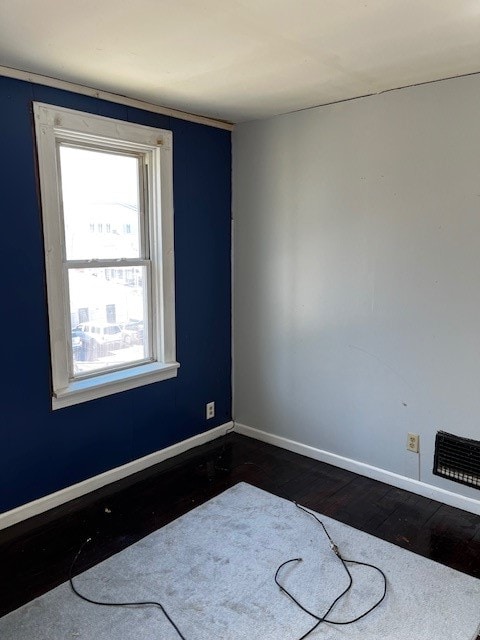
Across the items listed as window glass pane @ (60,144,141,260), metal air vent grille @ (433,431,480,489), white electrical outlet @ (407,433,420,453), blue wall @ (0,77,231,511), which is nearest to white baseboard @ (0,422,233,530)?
blue wall @ (0,77,231,511)

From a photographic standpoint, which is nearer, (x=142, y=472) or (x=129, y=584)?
(x=129, y=584)

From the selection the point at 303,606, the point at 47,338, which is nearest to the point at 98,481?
the point at 47,338

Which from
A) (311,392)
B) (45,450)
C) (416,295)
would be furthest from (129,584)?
(416,295)

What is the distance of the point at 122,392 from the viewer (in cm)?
307

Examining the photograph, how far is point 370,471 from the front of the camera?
310cm

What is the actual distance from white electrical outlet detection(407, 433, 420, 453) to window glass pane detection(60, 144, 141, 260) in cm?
202

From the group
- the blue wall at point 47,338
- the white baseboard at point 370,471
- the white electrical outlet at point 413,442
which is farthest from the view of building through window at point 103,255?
the white electrical outlet at point 413,442

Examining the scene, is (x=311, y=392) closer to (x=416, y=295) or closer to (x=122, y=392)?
(x=416, y=295)

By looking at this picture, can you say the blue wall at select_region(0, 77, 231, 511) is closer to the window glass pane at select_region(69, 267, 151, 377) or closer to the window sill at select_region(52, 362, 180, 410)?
the window sill at select_region(52, 362, 180, 410)

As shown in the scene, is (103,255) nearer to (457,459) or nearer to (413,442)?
(413,442)

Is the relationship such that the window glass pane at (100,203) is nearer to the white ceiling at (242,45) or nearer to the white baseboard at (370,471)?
the white ceiling at (242,45)

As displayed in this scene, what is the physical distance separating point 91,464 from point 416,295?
2.15 m

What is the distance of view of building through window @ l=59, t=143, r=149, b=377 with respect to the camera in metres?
2.80

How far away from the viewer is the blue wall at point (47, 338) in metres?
2.49
